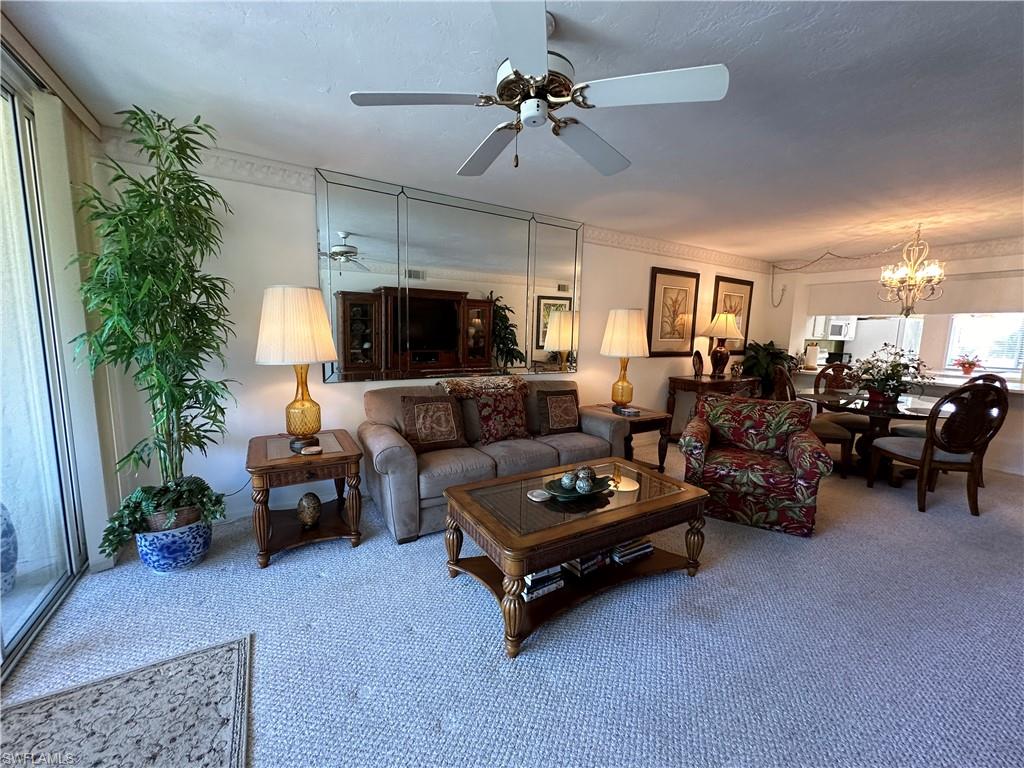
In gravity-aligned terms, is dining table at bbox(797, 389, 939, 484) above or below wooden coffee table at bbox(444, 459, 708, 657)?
above

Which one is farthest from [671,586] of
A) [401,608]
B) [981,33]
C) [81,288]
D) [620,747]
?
[81,288]

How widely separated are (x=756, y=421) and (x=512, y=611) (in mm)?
2401

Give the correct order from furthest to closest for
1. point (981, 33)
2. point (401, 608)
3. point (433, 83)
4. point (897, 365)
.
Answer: point (897, 365)
point (401, 608)
point (433, 83)
point (981, 33)

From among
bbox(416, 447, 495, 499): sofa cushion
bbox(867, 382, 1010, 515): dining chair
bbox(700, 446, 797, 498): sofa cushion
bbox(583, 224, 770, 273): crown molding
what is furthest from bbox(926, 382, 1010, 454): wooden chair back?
bbox(416, 447, 495, 499): sofa cushion

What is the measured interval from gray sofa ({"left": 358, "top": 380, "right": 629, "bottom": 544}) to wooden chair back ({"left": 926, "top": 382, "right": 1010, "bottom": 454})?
226cm

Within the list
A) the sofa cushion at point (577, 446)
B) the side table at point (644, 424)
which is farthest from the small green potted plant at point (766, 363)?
the sofa cushion at point (577, 446)

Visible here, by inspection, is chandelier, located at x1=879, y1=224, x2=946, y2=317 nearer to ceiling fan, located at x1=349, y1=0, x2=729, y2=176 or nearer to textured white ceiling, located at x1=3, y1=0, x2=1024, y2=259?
textured white ceiling, located at x1=3, y1=0, x2=1024, y2=259

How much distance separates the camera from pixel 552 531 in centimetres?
174

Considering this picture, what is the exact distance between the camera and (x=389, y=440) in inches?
99.8

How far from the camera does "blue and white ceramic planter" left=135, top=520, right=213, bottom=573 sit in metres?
2.09

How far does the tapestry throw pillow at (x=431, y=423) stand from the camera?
9.54 ft

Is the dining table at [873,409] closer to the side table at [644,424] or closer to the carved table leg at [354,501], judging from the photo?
the side table at [644,424]

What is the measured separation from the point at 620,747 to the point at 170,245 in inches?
108

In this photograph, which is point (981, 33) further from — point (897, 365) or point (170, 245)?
point (170, 245)
